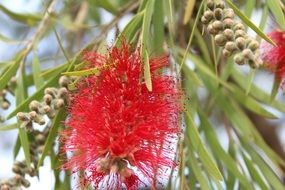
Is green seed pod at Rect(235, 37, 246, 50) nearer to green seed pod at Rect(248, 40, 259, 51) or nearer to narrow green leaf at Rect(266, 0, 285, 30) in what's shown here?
green seed pod at Rect(248, 40, 259, 51)

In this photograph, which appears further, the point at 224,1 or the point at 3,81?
the point at 3,81

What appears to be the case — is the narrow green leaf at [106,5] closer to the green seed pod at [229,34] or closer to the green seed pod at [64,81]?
the green seed pod at [64,81]

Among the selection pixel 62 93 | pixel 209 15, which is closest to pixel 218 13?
pixel 209 15

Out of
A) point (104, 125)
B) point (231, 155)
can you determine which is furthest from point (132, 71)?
point (231, 155)

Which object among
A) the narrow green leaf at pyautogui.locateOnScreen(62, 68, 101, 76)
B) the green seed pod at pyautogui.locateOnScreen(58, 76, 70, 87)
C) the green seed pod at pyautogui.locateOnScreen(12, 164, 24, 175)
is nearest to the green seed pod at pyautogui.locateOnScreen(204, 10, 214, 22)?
the narrow green leaf at pyautogui.locateOnScreen(62, 68, 101, 76)

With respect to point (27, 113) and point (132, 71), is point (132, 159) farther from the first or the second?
point (27, 113)

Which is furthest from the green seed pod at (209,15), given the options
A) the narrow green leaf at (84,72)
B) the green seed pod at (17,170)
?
the green seed pod at (17,170)
